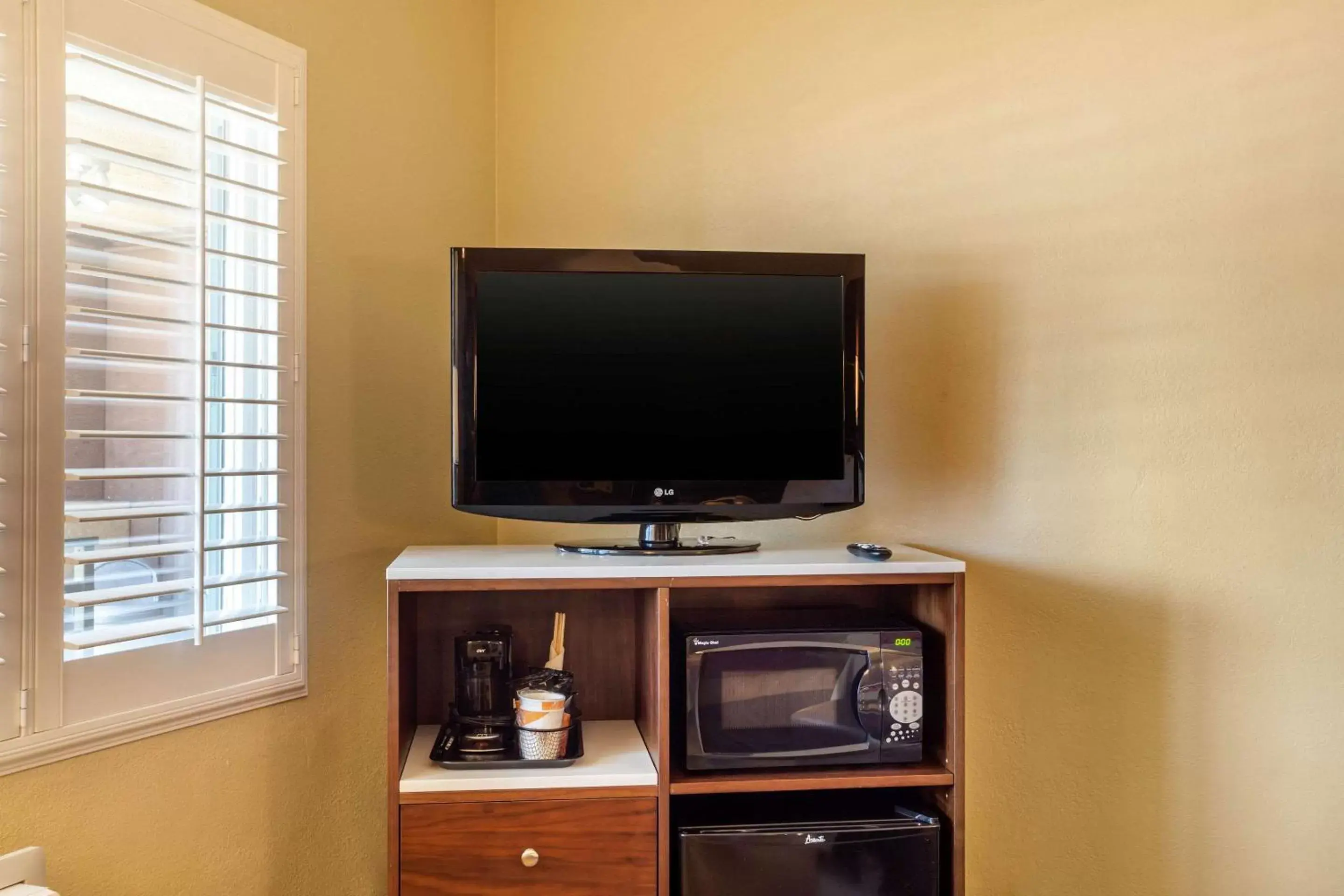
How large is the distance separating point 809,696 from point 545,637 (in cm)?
64

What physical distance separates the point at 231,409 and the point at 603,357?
0.68 metres

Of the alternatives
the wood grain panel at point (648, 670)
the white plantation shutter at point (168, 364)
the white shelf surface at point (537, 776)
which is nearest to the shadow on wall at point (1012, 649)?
the wood grain panel at point (648, 670)

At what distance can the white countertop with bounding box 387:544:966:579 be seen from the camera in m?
1.61

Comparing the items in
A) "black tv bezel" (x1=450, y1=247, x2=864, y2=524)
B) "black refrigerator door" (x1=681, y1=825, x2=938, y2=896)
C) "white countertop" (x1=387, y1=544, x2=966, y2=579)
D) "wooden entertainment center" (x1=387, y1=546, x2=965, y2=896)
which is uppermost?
"black tv bezel" (x1=450, y1=247, x2=864, y2=524)

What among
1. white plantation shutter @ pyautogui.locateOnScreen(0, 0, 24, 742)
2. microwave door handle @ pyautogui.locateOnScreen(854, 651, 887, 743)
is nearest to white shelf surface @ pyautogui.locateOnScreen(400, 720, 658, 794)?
microwave door handle @ pyautogui.locateOnScreen(854, 651, 887, 743)

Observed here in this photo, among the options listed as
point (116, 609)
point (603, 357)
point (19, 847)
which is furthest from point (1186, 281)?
point (19, 847)

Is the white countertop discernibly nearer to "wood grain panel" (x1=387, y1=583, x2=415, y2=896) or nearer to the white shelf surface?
"wood grain panel" (x1=387, y1=583, x2=415, y2=896)

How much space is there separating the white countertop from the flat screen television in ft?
0.27

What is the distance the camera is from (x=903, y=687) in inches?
67.2

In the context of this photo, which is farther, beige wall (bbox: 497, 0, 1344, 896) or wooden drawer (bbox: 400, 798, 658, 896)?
beige wall (bbox: 497, 0, 1344, 896)

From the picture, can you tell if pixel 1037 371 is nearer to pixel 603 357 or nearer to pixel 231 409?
pixel 603 357

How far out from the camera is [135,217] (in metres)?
1.53

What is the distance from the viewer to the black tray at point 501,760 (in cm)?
164

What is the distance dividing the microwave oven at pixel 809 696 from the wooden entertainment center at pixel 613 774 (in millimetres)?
42
